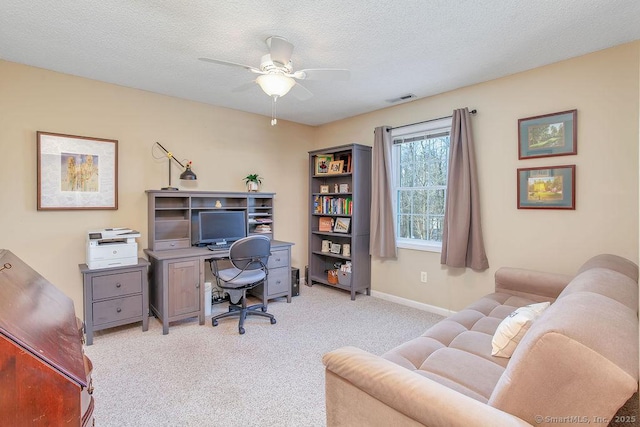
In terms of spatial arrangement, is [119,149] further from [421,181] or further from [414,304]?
[414,304]

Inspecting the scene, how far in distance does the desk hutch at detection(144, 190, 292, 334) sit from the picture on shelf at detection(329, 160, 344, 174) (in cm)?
89

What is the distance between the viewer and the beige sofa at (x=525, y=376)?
888mm

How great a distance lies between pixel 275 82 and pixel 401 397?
6.90 feet

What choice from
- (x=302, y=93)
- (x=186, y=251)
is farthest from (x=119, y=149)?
(x=302, y=93)

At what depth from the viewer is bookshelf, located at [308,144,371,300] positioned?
4.10 meters

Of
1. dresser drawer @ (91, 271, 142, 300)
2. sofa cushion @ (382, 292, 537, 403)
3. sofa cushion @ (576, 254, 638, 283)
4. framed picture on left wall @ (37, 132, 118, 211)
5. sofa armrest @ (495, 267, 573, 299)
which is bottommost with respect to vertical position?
sofa cushion @ (382, 292, 537, 403)

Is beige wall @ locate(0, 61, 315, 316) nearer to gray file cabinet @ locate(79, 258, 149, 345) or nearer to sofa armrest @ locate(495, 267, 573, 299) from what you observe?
gray file cabinet @ locate(79, 258, 149, 345)

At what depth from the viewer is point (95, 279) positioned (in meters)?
2.78

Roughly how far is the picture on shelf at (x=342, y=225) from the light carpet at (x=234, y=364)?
1014 millimetres

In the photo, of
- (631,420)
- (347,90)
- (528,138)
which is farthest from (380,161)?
(631,420)

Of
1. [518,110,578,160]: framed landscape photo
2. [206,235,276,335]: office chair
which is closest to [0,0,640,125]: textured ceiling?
[518,110,578,160]: framed landscape photo

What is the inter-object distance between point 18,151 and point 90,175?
0.55 m

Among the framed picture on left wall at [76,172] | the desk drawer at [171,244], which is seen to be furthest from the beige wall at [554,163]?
the framed picture on left wall at [76,172]

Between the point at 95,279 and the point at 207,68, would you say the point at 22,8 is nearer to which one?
the point at 207,68
